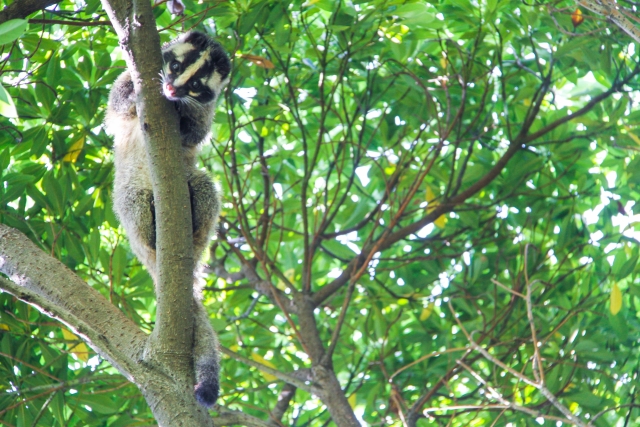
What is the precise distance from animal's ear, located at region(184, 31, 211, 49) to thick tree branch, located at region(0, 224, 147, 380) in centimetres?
203

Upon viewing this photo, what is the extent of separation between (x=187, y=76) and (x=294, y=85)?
56.0 inches

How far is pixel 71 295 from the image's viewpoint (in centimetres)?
368

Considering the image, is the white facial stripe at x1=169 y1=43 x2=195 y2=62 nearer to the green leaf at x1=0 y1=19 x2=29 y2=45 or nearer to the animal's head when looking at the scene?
the animal's head

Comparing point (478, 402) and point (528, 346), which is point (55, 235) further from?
Result: point (528, 346)

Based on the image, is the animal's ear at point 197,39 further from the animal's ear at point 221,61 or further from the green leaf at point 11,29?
the green leaf at point 11,29

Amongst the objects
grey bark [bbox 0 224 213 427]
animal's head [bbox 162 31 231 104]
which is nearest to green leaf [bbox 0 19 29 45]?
grey bark [bbox 0 224 213 427]

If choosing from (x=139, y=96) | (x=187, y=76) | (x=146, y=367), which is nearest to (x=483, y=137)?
(x=187, y=76)

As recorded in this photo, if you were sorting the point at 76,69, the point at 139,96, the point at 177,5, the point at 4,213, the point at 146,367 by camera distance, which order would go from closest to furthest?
the point at 146,367, the point at 139,96, the point at 177,5, the point at 4,213, the point at 76,69

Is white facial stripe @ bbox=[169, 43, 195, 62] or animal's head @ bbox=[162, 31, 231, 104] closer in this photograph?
animal's head @ bbox=[162, 31, 231, 104]

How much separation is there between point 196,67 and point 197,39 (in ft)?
1.55

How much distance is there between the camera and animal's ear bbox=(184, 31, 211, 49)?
205 inches

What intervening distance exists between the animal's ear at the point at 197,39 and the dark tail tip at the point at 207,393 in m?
2.74

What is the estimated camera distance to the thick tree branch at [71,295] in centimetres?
348

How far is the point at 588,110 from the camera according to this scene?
5.70m
